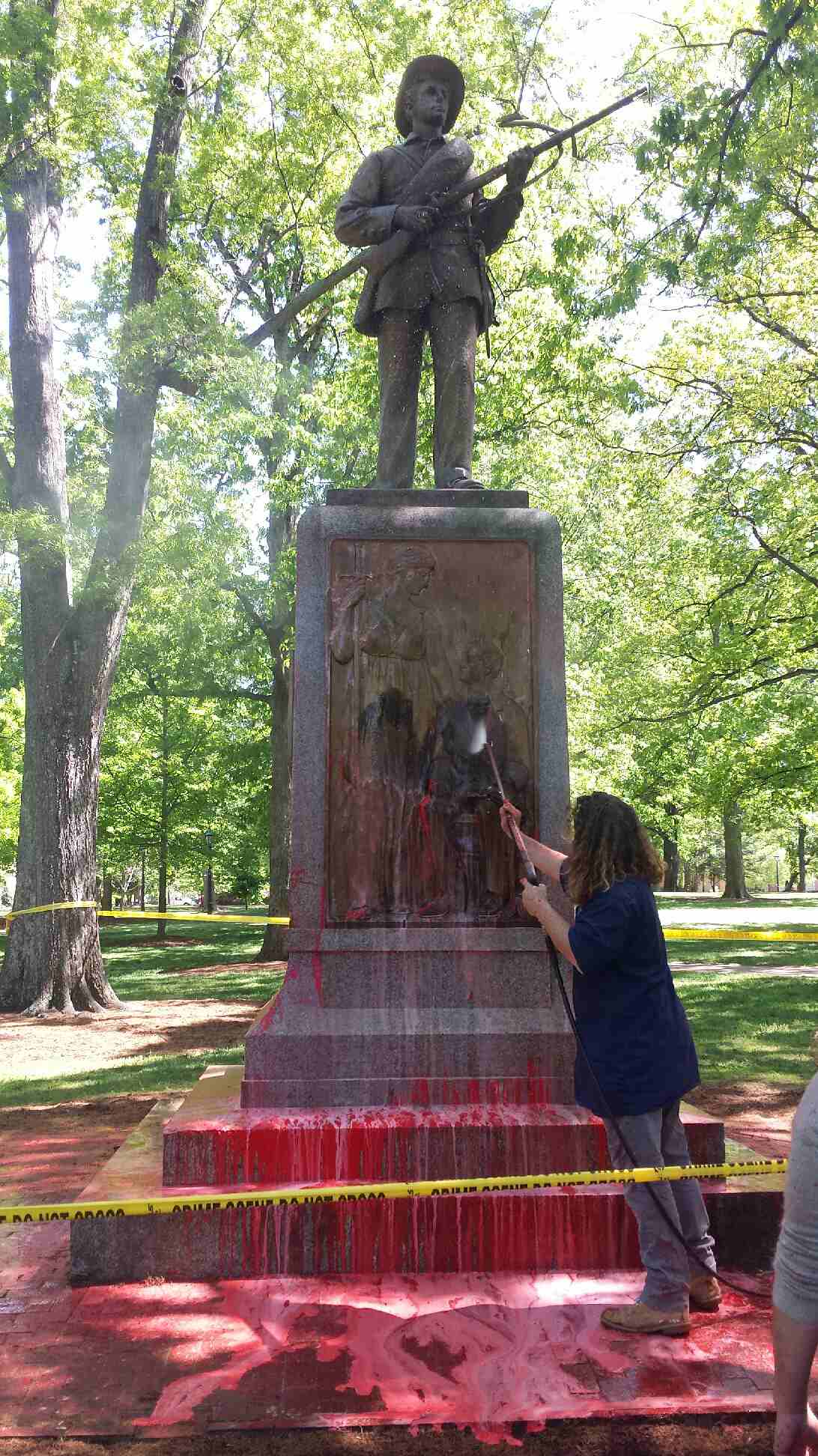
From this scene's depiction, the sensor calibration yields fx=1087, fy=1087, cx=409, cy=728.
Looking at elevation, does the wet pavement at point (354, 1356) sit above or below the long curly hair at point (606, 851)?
below

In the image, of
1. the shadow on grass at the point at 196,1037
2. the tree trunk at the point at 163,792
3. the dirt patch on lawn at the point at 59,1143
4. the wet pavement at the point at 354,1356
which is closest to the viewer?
the wet pavement at the point at 354,1356

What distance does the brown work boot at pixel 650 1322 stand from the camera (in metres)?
3.47

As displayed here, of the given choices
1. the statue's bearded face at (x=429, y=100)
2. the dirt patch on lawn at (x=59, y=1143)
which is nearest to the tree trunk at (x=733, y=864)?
the dirt patch on lawn at (x=59, y=1143)

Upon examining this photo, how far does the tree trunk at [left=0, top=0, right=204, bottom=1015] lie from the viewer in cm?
1292

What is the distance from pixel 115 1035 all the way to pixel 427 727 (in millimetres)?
7746

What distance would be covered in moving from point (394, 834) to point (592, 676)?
16.4 m

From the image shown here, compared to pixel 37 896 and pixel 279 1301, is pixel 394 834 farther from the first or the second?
pixel 37 896

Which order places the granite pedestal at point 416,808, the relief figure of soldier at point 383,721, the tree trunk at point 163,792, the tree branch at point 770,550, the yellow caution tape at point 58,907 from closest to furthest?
1. the granite pedestal at point 416,808
2. the relief figure of soldier at point 383,721
3. the yellow caution tape at point 58,907
4. the tree branch at point 770,550
5. the tree trunk at point 163,792

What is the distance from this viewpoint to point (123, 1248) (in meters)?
4.02

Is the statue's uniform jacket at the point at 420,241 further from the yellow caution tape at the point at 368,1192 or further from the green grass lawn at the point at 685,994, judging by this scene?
the green grass lawn at the point at 685,994

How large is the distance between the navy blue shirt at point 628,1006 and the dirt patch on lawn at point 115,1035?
6.65m

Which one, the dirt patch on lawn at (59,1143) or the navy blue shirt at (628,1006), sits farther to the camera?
the dirt patch on lawn at (59,1143)

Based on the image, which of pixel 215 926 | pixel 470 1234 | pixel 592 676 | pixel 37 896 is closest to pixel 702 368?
pixel 592 676

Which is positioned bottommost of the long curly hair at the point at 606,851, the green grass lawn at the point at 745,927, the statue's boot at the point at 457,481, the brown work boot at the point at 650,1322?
the green grass lawn at the point at 745,927
